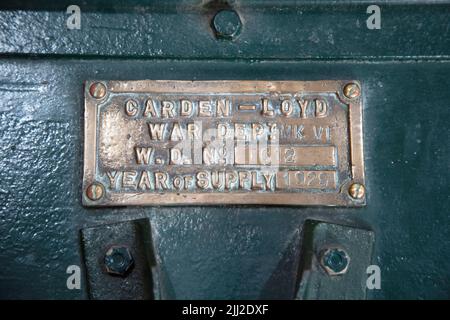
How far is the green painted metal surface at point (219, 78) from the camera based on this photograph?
1.21m

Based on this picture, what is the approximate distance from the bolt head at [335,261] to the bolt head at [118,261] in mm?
480

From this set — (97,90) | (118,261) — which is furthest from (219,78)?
(118,261)

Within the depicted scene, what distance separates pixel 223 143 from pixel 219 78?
18 cm

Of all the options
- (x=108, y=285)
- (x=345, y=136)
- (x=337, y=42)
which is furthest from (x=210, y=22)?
(x=108, y=285)

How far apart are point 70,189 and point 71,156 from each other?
0.09m

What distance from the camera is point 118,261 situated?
117 cm

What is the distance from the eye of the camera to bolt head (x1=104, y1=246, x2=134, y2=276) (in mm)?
1167

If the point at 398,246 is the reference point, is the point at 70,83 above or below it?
above

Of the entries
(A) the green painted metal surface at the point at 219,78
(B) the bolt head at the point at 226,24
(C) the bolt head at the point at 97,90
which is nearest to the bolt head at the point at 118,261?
(A) the green painted metal surface at the point at 219,78

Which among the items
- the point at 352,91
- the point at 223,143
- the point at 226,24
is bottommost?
the point at 223,143

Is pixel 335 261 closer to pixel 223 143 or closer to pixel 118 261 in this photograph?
pixel 223 143
